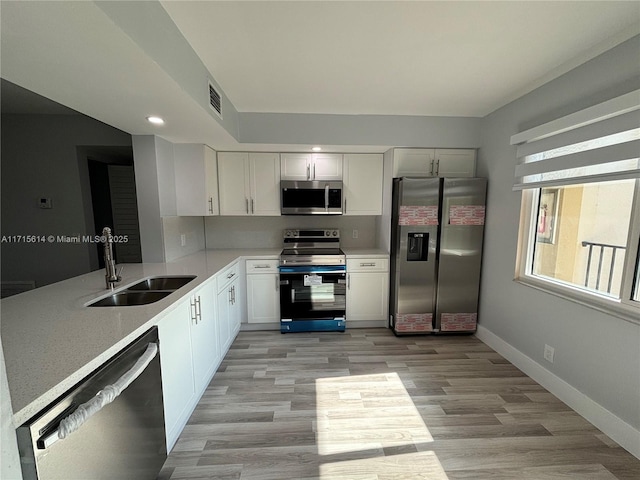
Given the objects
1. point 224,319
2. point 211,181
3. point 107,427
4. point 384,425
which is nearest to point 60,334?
point 107,427

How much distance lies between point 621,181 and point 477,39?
133cm

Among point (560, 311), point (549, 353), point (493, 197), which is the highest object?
point (493, 197)

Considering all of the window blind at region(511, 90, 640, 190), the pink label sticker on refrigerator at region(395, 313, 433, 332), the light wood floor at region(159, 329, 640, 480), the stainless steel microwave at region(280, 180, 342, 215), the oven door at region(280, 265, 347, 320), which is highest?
the window blind at region(511, 90, 640, 190)

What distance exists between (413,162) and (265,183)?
1787 mm

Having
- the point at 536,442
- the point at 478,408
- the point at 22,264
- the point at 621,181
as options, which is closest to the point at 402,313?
the point at 478,408

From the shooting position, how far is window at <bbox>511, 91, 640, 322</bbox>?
160cm

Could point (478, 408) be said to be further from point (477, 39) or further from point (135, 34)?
point (135, 34)

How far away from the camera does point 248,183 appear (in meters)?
3.19

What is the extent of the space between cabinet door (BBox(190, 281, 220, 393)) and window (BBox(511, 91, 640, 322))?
280 cm

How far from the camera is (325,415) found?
184 centimetres

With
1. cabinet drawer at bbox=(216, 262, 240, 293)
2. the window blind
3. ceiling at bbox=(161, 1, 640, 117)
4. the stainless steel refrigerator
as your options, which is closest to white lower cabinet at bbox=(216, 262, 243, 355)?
cabinet drawer at bbox=(216, 262, 240, 293)

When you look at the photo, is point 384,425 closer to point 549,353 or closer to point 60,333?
point 549,353

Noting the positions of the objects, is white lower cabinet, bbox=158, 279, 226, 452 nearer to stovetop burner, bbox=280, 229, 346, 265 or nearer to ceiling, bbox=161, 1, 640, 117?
stovetop burner, bbox=280, 229, 346, 265

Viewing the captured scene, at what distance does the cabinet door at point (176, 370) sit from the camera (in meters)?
1.48
